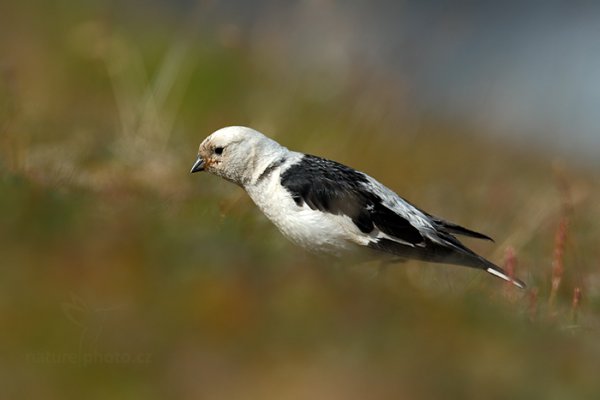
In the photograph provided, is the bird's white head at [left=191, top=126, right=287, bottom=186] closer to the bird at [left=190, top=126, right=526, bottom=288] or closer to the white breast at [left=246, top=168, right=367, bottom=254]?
the bird at [left=190, top=126, right=526, bottom=288]

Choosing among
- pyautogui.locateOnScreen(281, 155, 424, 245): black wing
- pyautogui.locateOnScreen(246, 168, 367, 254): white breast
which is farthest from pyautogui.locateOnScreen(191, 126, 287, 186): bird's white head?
pyautogui.locateOnScreen(246, 168, 367, 254): white breast

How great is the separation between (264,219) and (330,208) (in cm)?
88

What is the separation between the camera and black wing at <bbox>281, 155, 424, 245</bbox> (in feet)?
19.2

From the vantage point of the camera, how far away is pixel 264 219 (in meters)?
6.62

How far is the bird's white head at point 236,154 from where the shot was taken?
21.2ft

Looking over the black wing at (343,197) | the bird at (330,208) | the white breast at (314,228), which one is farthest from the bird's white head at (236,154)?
the white breast at (314,228)

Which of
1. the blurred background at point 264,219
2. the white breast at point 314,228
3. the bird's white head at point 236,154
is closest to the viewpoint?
the blurred background at point 264,219

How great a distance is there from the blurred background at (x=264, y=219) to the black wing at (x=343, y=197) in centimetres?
32

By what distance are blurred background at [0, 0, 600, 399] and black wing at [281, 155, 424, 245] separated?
12.4 inches

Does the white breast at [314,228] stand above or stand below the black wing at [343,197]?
below

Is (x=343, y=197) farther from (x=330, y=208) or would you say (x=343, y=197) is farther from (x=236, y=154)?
(x=236, y=154)

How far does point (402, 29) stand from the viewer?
30.1ft

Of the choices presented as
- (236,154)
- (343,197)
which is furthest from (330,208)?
(236,154)

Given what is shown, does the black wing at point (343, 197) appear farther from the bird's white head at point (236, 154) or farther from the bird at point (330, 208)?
the bird's white head at point (236, 154)
